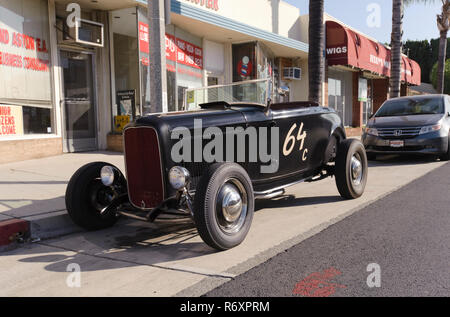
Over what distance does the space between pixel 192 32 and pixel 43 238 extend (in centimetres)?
965

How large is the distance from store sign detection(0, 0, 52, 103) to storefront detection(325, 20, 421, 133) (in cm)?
1149

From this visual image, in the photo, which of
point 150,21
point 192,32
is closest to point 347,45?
point 192,32

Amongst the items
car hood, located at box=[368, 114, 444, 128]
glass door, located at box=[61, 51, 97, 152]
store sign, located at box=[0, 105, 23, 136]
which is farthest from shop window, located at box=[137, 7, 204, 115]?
car hood, located at box=[368, 114, 444, 128]

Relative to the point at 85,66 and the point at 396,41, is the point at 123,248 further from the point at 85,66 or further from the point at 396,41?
the point at 396,41

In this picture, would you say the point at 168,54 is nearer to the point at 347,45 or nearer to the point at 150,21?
the point at 150,21

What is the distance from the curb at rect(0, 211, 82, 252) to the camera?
398 centimetres

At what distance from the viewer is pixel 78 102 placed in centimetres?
974

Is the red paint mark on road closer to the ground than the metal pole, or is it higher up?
closer to the ground

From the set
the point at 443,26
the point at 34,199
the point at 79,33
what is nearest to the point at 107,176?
the point at 34,199

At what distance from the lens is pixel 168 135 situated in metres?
3.79

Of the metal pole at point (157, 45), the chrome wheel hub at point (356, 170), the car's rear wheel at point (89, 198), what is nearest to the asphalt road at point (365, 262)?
the chrome wheel hub at point (356, 170)

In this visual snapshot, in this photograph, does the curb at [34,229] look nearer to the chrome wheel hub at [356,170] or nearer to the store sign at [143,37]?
the chrome wheel hub at [356,170]

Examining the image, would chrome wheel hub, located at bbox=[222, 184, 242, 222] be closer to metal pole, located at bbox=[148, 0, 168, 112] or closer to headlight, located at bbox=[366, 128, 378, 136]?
metal pole, located at bbox=[148, 0, 168, 112]

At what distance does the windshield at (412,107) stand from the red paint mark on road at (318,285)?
26.2 ft
